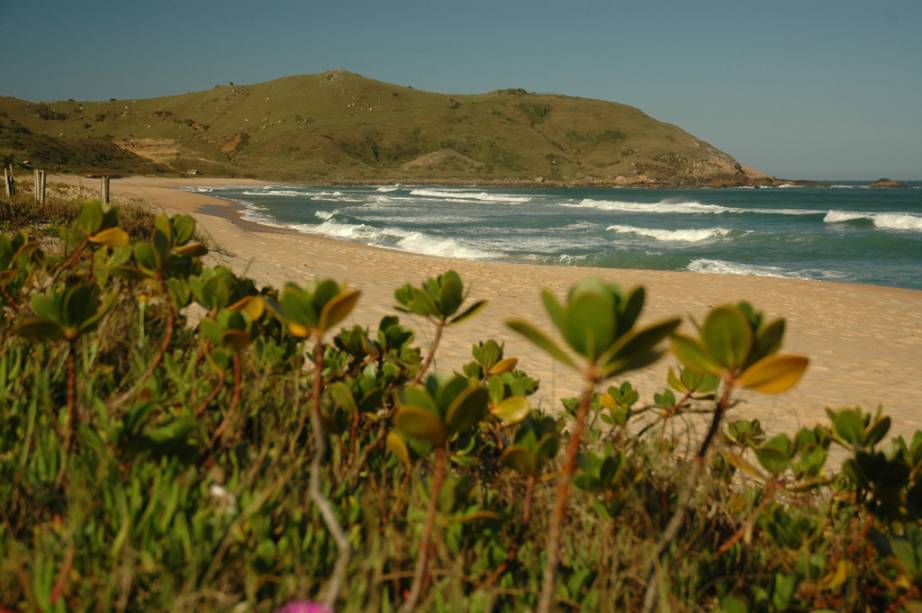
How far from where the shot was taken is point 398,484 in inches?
52.6

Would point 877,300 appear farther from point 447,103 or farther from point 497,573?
point 447,103

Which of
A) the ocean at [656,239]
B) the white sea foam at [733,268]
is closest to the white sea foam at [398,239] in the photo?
the ocean at [656,239]

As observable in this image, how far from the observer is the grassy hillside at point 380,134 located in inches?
3484

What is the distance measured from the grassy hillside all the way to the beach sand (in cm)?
6556

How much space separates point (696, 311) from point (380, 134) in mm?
100793

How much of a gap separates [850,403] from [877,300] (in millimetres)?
7180

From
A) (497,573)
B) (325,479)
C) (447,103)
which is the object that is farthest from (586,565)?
(447,103)

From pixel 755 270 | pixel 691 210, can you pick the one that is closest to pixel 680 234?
pixel 755 270

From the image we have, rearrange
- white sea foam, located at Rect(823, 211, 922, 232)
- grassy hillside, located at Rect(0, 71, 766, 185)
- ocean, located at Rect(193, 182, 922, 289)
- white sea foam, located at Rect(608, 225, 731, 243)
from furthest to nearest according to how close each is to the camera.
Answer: grassy hillside, located at Rect(0, 71, 766, 185), white sea foam, located at Rect(823, 211, 922, 232), white sea foam, located at Rect(608, 225, 731, 243), ocean, located at Rect(193, 182, 922, 289)

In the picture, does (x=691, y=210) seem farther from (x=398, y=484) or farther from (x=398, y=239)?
(x=398, y=484)

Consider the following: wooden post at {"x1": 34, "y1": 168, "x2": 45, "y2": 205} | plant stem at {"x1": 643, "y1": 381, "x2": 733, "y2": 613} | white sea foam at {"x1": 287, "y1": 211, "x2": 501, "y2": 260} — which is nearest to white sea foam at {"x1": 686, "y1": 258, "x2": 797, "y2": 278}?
white sea foam at {"x1": 287, "y1": 211, "x2": 501, "y2": 260}

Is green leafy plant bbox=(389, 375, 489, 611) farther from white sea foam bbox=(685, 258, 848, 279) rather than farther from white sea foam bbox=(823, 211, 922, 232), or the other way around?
white sea foam bbox=(823, 211, 922, 232)

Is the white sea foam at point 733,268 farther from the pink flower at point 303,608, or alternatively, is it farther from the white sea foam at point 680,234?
the pink flower at point 303,608

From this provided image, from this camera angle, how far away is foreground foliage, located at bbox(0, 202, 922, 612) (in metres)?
0.85
